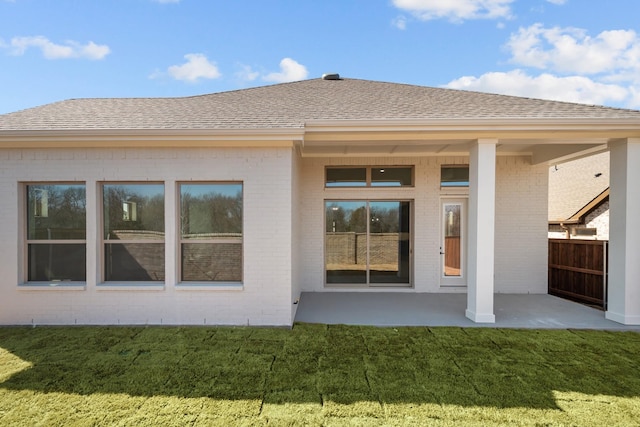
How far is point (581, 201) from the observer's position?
12.7 m

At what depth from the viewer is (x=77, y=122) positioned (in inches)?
227

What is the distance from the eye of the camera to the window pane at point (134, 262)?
5805 mm

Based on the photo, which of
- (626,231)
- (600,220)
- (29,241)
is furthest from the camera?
(600,220)

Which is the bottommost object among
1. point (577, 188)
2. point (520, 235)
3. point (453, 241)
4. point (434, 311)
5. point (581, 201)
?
point (434, 311)

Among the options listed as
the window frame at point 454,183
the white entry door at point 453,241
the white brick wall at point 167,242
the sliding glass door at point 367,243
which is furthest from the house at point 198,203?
the sliding glass door at point 367,243

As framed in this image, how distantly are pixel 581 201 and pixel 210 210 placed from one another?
14.2 m

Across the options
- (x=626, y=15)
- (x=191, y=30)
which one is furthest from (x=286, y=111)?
(x=626, y=15)

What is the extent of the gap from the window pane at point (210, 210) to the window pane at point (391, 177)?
383 cm

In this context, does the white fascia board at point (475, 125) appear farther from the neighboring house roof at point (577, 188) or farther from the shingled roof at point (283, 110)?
the neighboring house roof at point (577, 188)

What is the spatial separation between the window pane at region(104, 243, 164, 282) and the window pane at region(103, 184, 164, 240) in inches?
6.6

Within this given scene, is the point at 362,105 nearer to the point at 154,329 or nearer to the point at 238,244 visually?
the point at 238,244

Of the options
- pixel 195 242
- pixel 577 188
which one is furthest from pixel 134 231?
pixel 577 188

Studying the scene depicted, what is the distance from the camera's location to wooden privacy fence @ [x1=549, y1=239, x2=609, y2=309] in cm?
713

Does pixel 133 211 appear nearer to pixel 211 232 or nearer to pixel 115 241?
pixel 115 241
